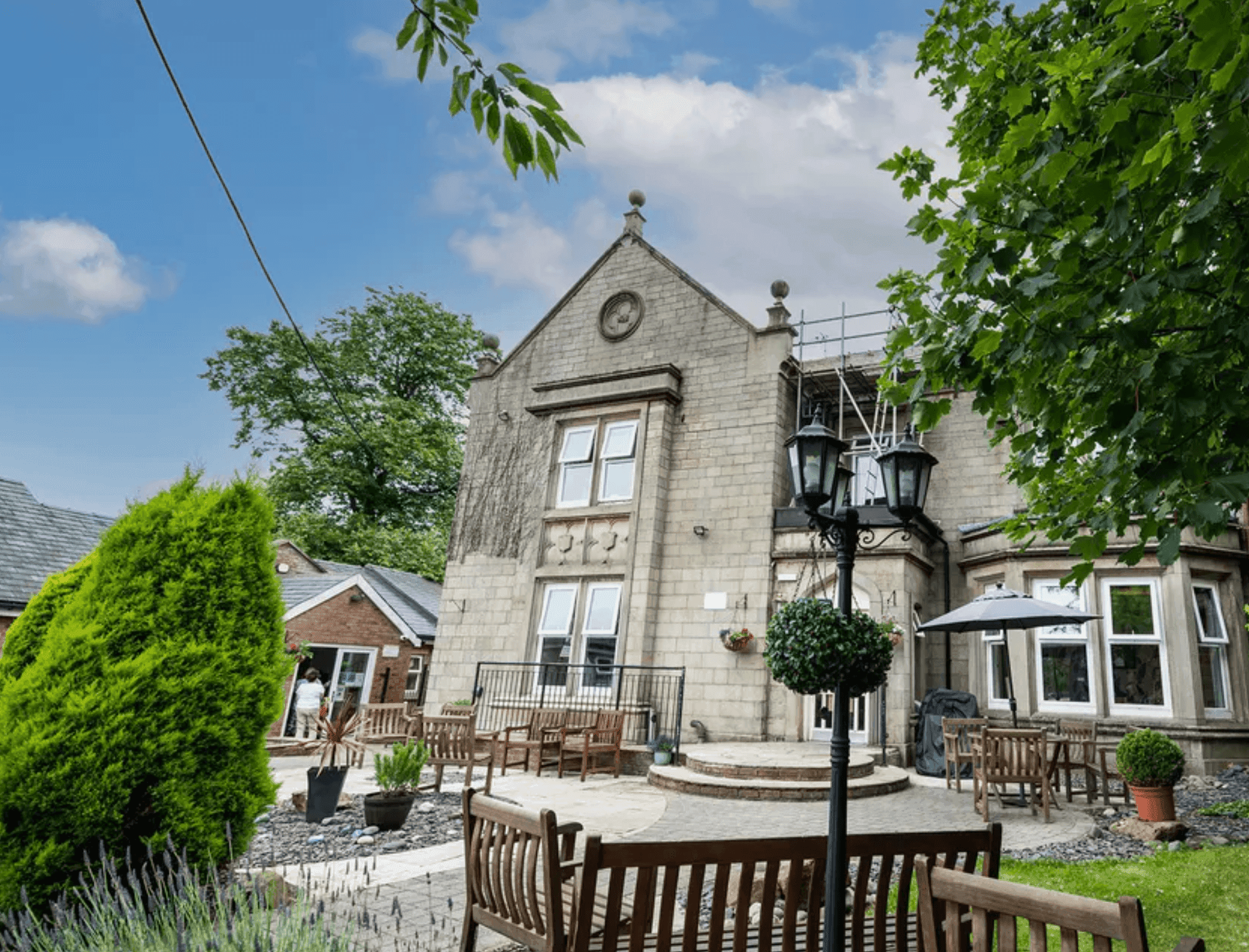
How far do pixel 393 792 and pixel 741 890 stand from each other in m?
5.20

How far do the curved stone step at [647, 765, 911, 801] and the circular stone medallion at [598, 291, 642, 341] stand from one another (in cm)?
905

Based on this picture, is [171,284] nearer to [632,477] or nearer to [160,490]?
[632,477]

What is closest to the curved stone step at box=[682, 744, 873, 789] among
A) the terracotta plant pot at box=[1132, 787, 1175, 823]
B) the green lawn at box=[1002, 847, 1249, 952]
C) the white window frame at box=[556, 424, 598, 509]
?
the terracotta plant pot at box=[1132, 787, 1175, 823]

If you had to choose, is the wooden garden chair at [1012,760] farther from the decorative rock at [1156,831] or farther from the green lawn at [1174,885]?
the green lawn at [1174,885]

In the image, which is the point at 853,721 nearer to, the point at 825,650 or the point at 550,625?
the point at 550,625

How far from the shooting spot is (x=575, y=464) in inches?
592

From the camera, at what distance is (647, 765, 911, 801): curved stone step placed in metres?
8.76

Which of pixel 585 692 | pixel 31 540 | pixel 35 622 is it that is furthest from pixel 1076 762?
pixel 31 540

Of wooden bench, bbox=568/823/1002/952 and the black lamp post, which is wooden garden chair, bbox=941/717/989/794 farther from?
A: wooden bench, bbox=568/823/1002/952

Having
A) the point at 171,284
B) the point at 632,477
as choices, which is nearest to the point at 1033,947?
the point at 632,477

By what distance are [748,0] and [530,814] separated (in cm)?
433

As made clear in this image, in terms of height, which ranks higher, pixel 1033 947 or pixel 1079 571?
pixel 1079 571

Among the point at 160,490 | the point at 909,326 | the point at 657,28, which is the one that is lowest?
the point at 160,490

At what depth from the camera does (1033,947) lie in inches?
82.8
